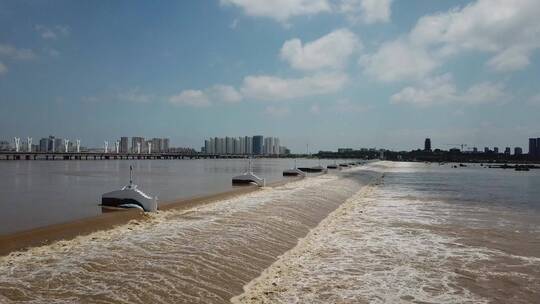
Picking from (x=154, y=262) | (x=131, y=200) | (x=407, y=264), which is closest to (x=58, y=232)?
(x=154, y=262)

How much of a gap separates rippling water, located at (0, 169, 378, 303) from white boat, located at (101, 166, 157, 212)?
2788 millimetres

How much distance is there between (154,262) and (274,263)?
10.1 feet

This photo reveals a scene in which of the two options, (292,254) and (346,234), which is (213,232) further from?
(346,234)

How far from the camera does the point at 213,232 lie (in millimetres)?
13609

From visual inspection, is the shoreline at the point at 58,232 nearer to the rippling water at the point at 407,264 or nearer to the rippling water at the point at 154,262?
the rippling water at the point at 154,262

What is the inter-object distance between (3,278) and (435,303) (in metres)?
8.40

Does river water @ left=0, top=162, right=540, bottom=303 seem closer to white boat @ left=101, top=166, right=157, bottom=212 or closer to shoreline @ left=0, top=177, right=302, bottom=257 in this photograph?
shoreline @ left=0, top=177, right=302, bottom=257

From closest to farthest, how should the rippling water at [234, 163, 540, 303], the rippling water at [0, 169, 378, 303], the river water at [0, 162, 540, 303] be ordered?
1. the rippling water at [0, 169, 378, 303]
2. the river water at [0, 162, 540, 303]
3. the rippling water at [234, 163, 540, 303]

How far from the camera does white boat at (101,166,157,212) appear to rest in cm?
1934

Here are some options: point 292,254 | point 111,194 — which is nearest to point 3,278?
point 292,254

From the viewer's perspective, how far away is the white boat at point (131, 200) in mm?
19344

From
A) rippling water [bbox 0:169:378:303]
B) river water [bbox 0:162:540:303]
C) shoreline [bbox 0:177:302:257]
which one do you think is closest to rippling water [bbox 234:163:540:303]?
river water [bbox 0:162:540:303]

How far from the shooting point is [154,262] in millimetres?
9875

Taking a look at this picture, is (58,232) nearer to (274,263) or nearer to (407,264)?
(274,263)
